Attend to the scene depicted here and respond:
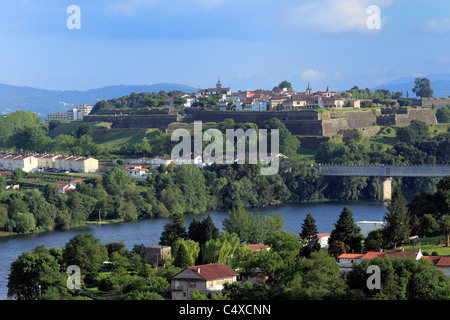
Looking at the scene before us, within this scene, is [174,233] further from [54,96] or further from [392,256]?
[54,96]

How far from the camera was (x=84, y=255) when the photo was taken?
2103 centimetres

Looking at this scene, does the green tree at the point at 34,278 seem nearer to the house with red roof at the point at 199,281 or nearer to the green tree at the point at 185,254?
the house with red roof at the point at 199,281

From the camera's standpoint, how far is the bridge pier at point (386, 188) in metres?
40.4

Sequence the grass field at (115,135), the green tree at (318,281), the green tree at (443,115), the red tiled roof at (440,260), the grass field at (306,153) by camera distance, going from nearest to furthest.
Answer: the green tree at (318,281), the red tiled roof at (440,260), the grass field at (306,153), the grass field at (115,135), the green tree at (443,115)

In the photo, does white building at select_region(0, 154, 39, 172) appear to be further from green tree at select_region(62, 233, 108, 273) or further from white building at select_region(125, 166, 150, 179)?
green tree at select_region(62, 233, 108, 273)

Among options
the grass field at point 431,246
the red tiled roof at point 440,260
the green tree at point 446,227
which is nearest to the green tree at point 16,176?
the grass field at point 431,246

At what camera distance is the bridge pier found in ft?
133

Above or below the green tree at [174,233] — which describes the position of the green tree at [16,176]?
above

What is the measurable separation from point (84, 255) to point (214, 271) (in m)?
4.45

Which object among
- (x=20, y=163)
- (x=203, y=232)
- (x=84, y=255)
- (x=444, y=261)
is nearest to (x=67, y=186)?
(x=20, y=163)

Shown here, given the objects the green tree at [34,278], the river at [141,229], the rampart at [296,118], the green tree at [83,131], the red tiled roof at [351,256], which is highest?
the rampart at [296,118]

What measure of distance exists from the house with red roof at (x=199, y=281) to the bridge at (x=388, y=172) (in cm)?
2345
